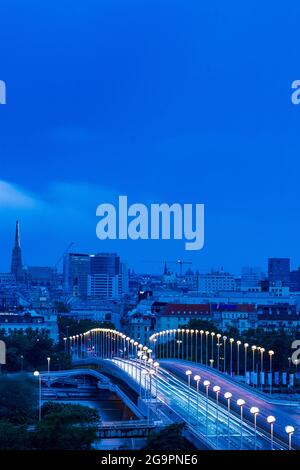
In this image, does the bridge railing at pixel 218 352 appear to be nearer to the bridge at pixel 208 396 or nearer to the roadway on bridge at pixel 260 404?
the bridge at pixel 208 396

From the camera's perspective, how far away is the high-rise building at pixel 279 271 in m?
29.7

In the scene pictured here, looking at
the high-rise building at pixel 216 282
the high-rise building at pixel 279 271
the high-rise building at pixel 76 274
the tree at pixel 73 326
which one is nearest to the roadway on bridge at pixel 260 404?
the tree at pixel 73 326

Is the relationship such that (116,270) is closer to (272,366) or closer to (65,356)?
(65,356)

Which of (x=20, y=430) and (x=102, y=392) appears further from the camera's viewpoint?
(x=102, y=392)

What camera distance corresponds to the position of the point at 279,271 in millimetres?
30562

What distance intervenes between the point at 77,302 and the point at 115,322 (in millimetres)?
2131

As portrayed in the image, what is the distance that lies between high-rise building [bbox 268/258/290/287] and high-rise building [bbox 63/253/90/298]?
17.1ft

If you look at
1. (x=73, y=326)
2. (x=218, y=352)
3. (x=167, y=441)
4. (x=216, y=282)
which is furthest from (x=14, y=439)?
(x=216, y=282)

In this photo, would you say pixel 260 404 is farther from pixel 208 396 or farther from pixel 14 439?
pixel 14 439

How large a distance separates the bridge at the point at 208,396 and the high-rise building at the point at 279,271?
25.0 ft

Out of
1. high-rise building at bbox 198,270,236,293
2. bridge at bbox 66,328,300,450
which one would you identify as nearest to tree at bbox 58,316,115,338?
bridge at bbox 66,328,300,450

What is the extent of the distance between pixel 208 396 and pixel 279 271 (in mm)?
20760
